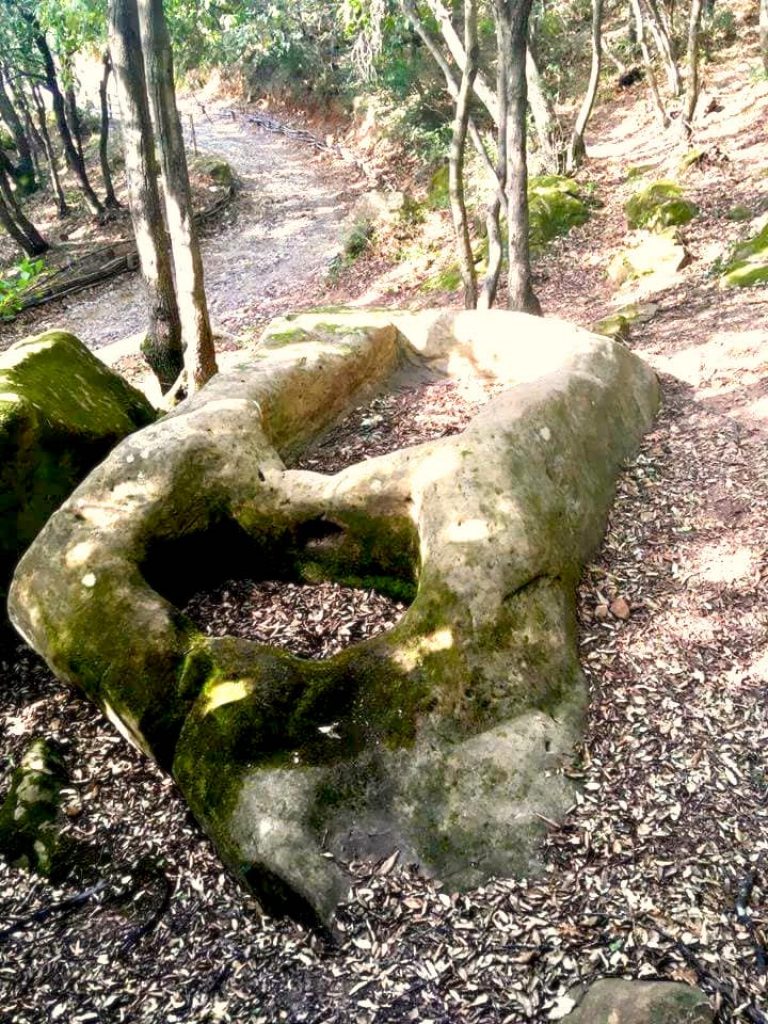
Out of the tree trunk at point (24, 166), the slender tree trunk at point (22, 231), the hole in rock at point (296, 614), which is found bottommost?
the hole in rock at point (296, 614)

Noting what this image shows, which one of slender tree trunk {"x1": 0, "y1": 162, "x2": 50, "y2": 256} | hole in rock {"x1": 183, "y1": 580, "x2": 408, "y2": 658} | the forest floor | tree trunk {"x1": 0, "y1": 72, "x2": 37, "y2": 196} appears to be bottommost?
the forest floor

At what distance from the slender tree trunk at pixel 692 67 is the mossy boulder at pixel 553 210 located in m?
2.72

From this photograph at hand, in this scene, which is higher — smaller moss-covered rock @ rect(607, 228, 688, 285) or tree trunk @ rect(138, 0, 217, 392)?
tree trunk @ rect(138, 0, 217, 392)

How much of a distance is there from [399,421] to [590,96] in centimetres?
1047

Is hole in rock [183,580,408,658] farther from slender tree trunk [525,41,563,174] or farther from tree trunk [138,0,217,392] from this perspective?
slender tree trunk [525,41,563,174]

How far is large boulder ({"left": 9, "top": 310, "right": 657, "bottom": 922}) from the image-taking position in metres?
3.48

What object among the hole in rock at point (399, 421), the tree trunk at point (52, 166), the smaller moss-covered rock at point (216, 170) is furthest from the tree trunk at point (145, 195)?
the tree trunk at point (52, 166)

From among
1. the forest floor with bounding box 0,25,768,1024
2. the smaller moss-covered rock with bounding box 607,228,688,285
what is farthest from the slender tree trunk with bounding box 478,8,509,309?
the forest floor with bounding box 0,25,768,1024

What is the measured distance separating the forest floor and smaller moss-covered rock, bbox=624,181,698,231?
6.47m

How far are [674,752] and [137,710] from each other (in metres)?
2.70

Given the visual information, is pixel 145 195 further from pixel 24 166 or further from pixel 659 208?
pixel 24 166

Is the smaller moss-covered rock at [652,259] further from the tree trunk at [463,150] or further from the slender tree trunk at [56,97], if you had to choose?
the slender tree trunk at [56,97]

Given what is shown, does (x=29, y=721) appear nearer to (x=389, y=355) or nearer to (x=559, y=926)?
(x=559, y=926)

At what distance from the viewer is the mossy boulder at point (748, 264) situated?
8.39 m
